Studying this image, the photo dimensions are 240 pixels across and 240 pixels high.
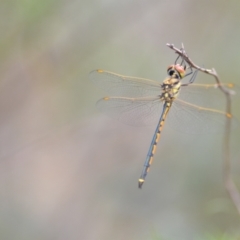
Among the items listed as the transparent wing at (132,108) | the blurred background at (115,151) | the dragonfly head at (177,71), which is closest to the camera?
the dragonfly head at (177,71)

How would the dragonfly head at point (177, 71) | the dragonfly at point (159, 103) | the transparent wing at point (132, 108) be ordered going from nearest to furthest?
the dragonfly head at point (177, 71) → the dragonfly at point (159, 103) → the transparent wing at point (132, 108)

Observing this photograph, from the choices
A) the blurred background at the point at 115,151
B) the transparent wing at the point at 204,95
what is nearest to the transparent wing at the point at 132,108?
the transparent wing at the point at 204,95

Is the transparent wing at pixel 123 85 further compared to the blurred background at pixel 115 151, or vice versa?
the blurred background at pixel 115 151

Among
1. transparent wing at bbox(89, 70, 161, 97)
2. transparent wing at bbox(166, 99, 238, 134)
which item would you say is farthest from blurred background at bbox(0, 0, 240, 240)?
transparent wing at bbox(166, 99, 238, 134)

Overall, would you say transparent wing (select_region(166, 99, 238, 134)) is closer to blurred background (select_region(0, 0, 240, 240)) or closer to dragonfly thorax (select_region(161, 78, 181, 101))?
dragonfly thorax (select_region(161, 78, 181, 101))

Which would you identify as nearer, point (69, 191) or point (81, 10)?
point (81, 10)

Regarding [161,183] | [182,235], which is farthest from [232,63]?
[182,235]

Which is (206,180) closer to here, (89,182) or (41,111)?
(89,182)

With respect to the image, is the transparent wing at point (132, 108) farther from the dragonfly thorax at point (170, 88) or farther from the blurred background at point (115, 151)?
the blurred background at point (115, 151)
